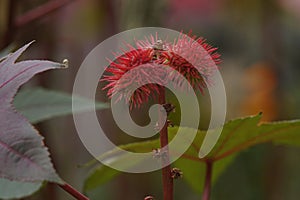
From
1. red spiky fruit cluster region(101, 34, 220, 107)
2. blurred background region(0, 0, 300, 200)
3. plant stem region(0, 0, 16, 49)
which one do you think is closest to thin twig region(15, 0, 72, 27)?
plant stem region(0, 0, 16, 49)

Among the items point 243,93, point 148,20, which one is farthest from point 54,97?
point 243,93

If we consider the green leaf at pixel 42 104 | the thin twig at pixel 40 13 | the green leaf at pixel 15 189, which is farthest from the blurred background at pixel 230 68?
the green leaf at pixel 15 189

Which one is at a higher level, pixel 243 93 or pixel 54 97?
pixel 243 93

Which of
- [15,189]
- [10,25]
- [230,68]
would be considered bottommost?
[15,189]

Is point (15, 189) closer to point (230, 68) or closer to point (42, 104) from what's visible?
point (42, 104)

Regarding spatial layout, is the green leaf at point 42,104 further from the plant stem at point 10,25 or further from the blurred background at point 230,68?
the blurred background at point 230,68

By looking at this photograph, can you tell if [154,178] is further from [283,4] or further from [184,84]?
[184,84]

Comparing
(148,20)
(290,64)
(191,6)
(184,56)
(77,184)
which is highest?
(191,6)

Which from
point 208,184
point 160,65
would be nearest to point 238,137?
point 208,184
